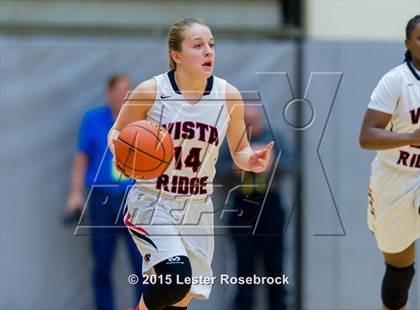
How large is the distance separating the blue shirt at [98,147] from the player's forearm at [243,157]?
1033mm

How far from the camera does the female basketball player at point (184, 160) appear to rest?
19.7 ft

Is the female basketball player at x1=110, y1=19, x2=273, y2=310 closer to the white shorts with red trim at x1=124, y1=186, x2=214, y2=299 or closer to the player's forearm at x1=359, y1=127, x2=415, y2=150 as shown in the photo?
the white shorts with red trim at x1=124, y1=186, x2=214, y2=299

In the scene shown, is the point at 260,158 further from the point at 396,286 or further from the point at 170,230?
the point at 396,286

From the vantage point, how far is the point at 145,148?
5.95 metres

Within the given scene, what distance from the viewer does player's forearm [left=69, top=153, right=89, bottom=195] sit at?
7895mm

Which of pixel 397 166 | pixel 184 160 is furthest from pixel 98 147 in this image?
pixel 397 166

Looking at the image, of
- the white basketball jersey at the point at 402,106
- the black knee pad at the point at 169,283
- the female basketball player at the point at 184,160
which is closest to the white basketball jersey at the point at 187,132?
the female basketball player at the point at 184,160

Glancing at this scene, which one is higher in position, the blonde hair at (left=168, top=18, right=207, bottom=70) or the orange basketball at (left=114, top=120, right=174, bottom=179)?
the blonde hair at (left=168, top=18, right=207, bottom=70)

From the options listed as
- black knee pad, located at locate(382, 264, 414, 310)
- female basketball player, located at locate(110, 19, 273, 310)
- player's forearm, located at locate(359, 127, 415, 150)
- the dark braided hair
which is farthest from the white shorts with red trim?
the dark braided hair

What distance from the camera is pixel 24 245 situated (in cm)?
797

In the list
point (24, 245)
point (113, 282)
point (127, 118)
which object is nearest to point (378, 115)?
point (127, 118)

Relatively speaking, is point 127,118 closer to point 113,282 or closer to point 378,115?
point 378,115

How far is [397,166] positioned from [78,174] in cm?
273

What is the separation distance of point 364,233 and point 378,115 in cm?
149
